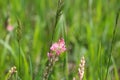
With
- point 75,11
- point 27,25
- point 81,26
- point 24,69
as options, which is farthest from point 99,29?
point 24,69

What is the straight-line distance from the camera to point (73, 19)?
3748mm

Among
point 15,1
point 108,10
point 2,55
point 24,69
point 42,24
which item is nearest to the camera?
point 24,69

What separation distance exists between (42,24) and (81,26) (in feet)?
1.46

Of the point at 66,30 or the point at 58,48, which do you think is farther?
the point at 66,30

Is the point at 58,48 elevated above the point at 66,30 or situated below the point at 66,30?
below

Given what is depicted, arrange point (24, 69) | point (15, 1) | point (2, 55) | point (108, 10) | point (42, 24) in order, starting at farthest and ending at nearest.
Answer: point (108, 10)
point (15, 1)
point (42, 24)
point (2, 55)
point (24, 69)

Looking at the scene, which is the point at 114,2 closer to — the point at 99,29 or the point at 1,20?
the point at 99,29

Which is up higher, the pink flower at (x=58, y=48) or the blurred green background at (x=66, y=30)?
the blurred green background at (x=66, y=30)

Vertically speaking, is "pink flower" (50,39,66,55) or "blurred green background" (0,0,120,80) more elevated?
"blurred green background" (0,0,120,80)

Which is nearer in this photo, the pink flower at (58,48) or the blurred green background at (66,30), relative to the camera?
the pink flower at (58,48)

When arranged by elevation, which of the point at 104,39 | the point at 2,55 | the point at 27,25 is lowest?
the point at 2,55

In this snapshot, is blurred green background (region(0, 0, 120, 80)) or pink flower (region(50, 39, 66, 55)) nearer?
pink flower (region(50, 39, 66, 55))

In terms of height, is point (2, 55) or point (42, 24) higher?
point (42, 24)

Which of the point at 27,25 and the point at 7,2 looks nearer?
the point at 27,25
